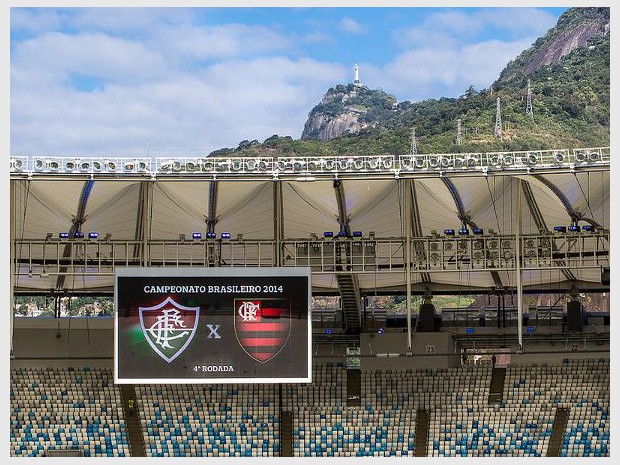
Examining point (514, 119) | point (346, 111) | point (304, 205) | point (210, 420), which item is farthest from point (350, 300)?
point (346, 111)

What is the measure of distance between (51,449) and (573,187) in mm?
25456

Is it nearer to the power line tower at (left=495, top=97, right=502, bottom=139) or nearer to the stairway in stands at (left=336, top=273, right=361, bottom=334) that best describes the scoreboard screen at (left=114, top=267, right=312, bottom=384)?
the stairway in stands at (left=336, top=273, right=361, bottom=334)

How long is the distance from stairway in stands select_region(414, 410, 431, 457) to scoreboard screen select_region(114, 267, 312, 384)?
263 inches

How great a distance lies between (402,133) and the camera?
116438 millimetres

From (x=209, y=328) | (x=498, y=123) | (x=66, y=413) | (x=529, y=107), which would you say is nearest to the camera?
(x=209, y=328)

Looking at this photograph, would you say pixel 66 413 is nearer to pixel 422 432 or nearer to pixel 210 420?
pixel 210 420

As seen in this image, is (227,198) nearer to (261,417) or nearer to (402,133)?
(261,417)

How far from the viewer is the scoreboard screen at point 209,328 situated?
46.5 meters

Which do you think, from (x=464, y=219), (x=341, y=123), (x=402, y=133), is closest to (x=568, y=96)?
(x=402, y=133)

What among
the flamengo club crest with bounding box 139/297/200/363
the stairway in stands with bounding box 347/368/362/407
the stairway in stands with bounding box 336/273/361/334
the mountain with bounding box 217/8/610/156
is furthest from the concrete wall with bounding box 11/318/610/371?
the mountain with bounding box 217/8/610/156

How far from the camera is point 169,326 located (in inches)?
1841

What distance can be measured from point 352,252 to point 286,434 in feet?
28.3

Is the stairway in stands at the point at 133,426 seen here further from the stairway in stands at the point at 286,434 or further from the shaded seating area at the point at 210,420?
the stairway in stands at the point at 286,434

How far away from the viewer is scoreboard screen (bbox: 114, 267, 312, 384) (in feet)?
153
